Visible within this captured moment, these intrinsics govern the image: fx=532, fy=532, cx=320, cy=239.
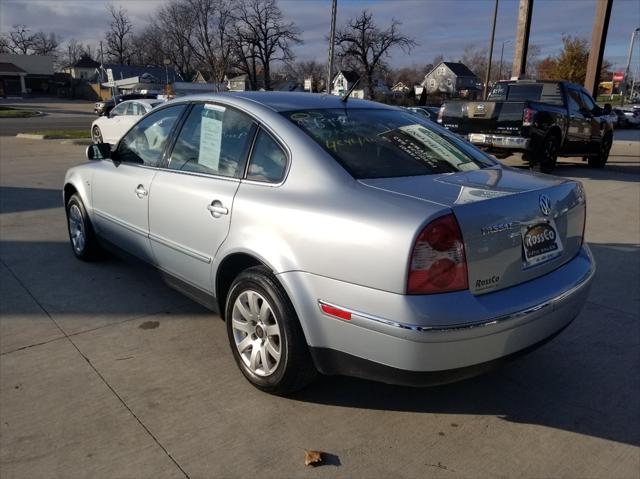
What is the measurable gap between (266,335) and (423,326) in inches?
38.3

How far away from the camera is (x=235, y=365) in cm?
331

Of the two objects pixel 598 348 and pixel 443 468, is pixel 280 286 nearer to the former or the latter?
pixel 443 468

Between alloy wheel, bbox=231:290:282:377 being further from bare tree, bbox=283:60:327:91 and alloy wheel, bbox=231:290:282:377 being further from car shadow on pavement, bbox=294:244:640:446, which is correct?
bare tree, bbox=283:60:327:91

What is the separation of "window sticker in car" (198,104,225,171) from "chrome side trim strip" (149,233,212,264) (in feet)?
1.78

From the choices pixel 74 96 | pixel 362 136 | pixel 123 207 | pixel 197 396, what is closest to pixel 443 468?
pixel 197 396

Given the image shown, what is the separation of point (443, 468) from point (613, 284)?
Answer: 321 centimetres

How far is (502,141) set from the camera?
10.6 metres

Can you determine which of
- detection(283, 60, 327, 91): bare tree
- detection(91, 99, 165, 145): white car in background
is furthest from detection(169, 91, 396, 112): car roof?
detection(283, 60, 327, 91): bare tree

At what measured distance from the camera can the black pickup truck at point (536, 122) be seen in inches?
416

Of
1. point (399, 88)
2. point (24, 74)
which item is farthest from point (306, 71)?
point (24, 74)

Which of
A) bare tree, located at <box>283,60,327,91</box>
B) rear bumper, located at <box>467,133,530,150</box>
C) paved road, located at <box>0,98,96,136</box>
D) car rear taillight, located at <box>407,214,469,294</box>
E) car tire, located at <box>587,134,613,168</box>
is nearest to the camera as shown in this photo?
car rear taillight, located at <box>407,214,469,294</box>

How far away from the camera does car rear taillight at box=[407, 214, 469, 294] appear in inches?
88.3

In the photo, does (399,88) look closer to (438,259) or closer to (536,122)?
(536,122)

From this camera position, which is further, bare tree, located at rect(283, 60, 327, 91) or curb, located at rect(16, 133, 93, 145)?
bare tree, located at rect(283, 60, 327, 91)
